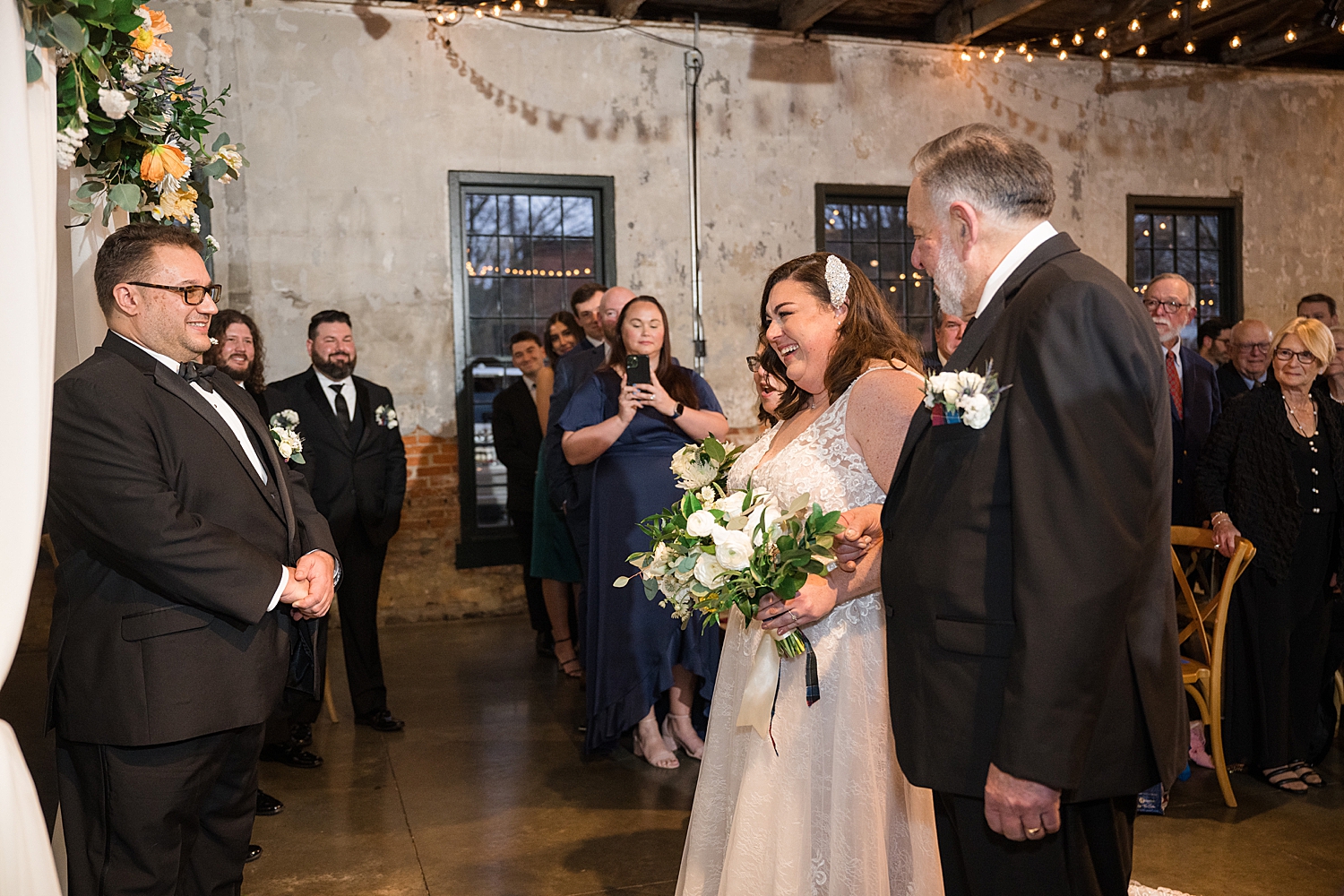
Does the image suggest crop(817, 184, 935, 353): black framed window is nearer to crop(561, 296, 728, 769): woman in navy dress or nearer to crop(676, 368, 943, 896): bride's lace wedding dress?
crop(561, 296, 728, 769): woman in navy dress

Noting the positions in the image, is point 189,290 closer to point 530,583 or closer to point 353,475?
point 353,475

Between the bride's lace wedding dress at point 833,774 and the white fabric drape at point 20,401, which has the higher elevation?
the white fabric drape at point 20,401

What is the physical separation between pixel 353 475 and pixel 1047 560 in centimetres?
423

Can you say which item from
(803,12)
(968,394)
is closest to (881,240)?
(803,12)

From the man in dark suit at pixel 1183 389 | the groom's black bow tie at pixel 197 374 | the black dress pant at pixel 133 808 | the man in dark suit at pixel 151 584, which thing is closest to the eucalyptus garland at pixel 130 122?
the man in dark suit at pixel 151 584

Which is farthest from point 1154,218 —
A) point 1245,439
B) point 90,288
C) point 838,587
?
point 90,288

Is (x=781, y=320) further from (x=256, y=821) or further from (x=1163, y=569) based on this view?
(x=256, y=821)

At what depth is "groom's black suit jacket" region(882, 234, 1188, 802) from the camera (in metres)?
1.70

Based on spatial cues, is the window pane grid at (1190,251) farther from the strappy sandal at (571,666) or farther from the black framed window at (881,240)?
the strappy sandal at (571,666)

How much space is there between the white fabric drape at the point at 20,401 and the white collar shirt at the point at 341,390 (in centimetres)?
359

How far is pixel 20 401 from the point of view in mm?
1781

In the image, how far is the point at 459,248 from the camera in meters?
8.27

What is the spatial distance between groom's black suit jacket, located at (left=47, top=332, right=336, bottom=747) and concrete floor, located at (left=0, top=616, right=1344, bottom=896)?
134 centimetres

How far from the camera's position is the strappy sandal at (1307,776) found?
440cm
